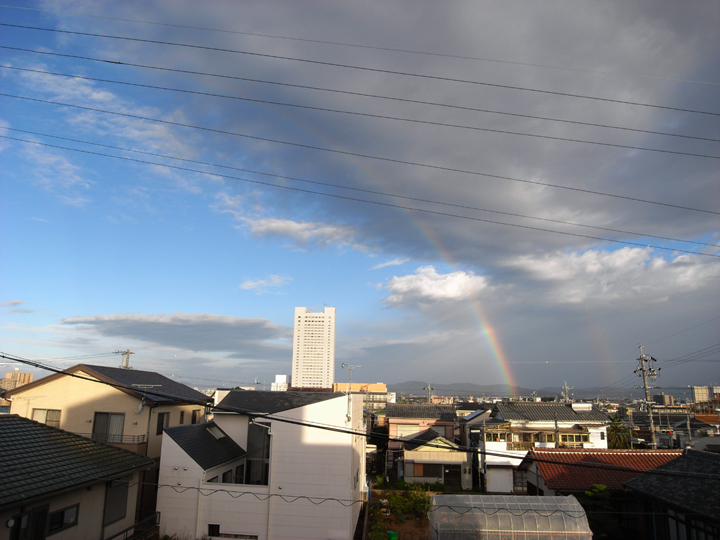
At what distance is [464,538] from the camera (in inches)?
623

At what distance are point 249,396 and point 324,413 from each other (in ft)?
18.9

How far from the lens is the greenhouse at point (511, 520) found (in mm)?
15758

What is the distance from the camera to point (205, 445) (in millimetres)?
19062

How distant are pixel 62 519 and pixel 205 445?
7.07 metres

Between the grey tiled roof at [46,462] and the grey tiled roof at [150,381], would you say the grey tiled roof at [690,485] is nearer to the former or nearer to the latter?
the grey tiled roof at [46,462]

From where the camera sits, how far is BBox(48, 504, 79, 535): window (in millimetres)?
11828

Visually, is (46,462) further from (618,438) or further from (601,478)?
(618,438)

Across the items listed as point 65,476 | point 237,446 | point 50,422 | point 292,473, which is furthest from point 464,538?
point 50,422

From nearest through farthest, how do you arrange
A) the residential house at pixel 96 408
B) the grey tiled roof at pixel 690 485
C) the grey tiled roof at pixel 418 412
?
the grey tiled roof at pixel 690 485 < the residential house at pixel 96 408 < the grey tiled roof at pixel 418 412

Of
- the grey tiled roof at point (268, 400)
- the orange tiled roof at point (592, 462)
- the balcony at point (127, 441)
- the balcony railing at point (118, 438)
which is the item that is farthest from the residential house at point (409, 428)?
the balcony railing at point (118, 438)

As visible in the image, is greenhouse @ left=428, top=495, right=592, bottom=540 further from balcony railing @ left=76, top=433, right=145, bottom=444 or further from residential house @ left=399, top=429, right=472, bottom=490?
residential house @ left=399, top=429, right=472, bottom=490

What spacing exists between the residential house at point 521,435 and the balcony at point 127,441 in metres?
22.6

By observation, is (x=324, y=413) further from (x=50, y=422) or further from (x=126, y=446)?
(x=50, y=422)

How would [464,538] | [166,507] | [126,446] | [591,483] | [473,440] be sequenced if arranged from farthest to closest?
[473,440], [591,483], [126,446], [166,507], [464,538]
